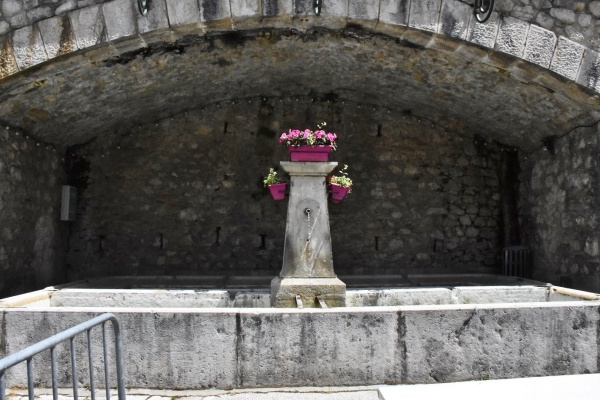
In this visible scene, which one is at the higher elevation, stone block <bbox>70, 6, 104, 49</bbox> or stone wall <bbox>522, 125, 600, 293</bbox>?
stone block <bbox>70, 6, 104, 49</bbox>

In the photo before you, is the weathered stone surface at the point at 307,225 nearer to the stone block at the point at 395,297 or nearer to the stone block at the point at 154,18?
the stone block at the point at 395,297

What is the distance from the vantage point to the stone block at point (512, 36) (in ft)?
18.9

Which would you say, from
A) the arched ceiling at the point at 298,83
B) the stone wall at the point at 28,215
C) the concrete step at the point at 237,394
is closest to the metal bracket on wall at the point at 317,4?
the arched ceiling at the point at 298,83

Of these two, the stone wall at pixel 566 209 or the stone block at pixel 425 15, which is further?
the stone wall at pixel 566 209

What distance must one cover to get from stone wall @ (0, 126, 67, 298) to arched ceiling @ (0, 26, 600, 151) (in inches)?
12.7

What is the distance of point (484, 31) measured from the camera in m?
5.73

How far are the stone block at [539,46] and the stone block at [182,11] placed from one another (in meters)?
3.54

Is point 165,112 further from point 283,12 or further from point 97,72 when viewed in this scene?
point 283,12

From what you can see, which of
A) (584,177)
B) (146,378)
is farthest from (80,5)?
(584,177)

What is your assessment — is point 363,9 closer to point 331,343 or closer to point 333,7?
point 333,7

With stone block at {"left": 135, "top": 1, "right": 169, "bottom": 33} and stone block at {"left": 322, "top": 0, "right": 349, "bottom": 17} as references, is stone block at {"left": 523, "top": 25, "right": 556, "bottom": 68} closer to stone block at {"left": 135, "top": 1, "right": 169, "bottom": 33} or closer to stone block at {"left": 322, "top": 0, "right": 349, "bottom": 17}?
stone block at {"left": 322, "top": 0, "right": 349, "bottom": 17}

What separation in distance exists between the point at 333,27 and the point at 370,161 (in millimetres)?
2874

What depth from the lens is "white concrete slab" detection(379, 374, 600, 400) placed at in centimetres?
247

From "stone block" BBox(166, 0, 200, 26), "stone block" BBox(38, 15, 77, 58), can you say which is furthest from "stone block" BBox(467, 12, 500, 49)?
"stone block" BBox(38, 15, 77, 58)
